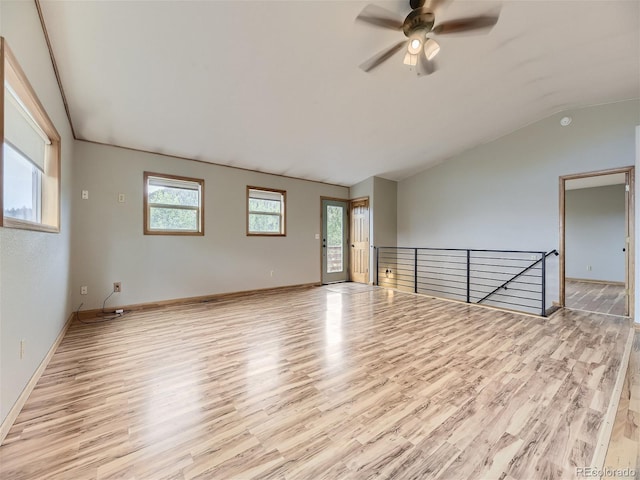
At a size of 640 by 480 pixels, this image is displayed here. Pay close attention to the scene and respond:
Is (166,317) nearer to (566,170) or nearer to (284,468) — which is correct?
(284,468)

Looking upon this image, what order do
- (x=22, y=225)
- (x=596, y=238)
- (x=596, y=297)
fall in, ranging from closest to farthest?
1. (x=22, y=225)
2. (x=596, y=297)
3. (x=596, y=238)

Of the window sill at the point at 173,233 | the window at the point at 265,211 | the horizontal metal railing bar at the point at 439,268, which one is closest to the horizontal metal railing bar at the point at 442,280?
the horizontal metal railing bar at the point at 439,268

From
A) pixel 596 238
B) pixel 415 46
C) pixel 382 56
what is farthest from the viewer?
pixel 596 238

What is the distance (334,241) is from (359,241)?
613mm

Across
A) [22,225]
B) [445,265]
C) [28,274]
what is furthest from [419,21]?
[445,265]

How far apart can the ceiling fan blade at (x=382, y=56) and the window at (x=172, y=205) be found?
3.32 meters

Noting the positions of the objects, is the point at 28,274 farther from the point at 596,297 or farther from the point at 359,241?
the point at 596,297

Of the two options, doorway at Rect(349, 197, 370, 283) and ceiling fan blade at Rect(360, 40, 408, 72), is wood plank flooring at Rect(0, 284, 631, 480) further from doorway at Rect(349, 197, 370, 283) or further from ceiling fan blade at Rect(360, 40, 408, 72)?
doorway at Rect(349, 197, 370, 283)

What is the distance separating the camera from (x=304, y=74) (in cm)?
296

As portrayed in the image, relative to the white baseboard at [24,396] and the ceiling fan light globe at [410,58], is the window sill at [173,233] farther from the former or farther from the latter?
the ceiling fan light globe at [410,58]

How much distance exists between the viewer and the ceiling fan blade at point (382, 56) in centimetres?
245

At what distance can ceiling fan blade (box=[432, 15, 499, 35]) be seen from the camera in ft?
7.09

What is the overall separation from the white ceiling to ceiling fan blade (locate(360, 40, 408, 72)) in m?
0.22

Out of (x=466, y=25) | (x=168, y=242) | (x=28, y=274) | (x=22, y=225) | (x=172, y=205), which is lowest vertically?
(x=28, y=274)
